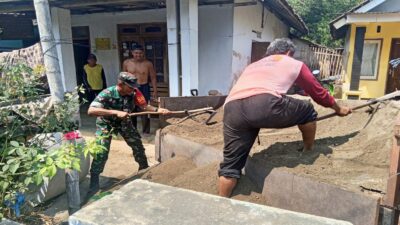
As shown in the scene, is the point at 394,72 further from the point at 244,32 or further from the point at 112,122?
the point at 112,122

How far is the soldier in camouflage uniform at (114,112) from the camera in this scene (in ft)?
11.4

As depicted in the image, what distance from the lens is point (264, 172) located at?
239 centimetres

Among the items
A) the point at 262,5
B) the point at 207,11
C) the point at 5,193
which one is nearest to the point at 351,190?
the point at 5,193

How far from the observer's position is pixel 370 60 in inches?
377

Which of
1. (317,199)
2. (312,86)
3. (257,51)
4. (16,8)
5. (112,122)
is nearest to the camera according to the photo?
(317,199)

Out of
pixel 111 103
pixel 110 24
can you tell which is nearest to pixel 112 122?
pixel 111 103

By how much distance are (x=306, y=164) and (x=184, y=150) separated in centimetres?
145

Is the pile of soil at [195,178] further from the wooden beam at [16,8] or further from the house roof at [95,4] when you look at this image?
the wooden beam at [16,8]

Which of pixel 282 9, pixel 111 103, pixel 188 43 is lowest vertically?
pixel 111 103

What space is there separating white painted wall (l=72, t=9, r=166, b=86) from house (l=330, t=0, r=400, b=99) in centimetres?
515

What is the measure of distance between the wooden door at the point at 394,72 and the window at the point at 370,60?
35 centimetres

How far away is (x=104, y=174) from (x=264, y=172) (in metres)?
2.62

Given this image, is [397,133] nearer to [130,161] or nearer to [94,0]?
[130,161]

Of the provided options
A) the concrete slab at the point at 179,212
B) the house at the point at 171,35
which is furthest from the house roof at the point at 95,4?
the concrete slab at the point at 179,212
